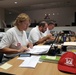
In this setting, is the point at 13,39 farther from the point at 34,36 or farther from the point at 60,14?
the point at 60,14

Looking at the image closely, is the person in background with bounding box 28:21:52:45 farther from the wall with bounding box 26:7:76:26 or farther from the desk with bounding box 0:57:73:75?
the wall with bounding box 26:7:76:26

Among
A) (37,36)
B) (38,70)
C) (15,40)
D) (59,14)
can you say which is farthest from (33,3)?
(38,70)

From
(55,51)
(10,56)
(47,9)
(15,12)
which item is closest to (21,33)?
(10,56)

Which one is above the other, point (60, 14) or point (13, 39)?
point (60, 14)

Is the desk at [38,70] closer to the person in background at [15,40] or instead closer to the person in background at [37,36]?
the person in background at [15,40]

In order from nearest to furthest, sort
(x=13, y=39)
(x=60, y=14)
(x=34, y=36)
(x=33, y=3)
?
(x=13, y=39), (x=34, y=36), (x=33, y=3), (x=60, y=14)

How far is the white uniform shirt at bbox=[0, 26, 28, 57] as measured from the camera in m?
1.83

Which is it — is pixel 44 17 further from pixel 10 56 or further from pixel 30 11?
pixel 10 56

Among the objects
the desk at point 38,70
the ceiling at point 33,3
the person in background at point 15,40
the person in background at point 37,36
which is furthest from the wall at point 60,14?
the desk at point 38,70

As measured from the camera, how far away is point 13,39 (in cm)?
190

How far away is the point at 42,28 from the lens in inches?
119

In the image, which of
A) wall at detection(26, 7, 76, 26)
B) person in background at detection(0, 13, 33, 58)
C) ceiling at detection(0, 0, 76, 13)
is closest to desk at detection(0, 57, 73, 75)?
person in background at detection(0, 13, 33, 58)

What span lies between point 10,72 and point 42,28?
2044 mm

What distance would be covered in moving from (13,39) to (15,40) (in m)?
0.04
